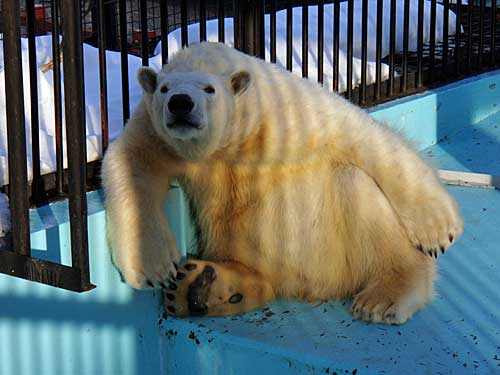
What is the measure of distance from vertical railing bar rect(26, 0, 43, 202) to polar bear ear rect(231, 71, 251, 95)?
0.68 metres

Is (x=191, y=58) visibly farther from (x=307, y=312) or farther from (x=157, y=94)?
(x=307, y=312)

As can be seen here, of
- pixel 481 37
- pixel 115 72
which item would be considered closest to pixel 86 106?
pixel 115 72

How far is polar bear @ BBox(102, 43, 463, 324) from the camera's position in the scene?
2.98 meters

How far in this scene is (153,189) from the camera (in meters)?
3.01

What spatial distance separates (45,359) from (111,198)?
55 cm

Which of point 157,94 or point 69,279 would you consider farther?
point 157,94

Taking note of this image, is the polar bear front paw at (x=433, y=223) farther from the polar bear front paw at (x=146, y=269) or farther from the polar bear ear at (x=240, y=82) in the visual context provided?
the polar bear front paw at (x=146, y=269)

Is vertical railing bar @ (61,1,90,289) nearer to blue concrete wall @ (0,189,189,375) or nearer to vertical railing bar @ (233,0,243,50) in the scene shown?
blue concrete wall @ (0,189,189,375)

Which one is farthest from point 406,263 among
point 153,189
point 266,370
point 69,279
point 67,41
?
point 67,41

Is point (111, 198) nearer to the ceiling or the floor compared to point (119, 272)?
nearer to the ceiling

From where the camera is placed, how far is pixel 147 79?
2.97 meters

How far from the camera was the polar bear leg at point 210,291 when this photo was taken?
3.01 metres

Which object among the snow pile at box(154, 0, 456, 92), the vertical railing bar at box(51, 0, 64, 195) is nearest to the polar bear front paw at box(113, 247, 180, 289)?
the vertical railing bar at box(51, 0, 64, 195)

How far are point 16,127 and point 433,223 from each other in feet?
4.62
